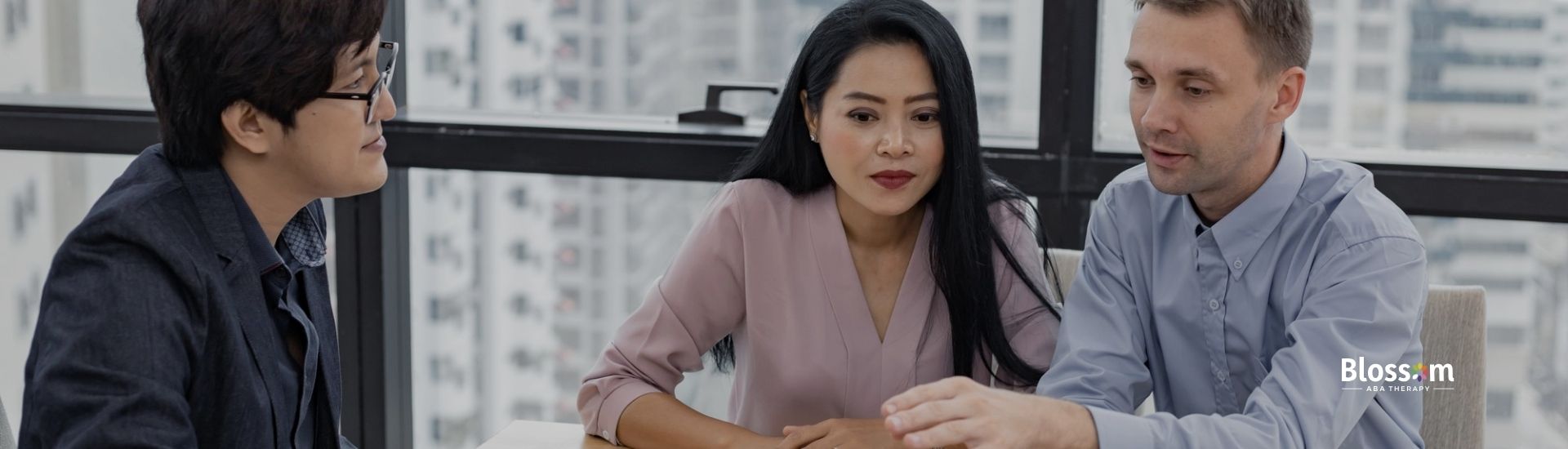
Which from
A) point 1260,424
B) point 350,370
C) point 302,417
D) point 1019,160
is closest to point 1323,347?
point 1260,424

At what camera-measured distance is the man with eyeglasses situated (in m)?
1.28

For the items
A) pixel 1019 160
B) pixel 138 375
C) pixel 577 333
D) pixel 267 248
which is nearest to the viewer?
pixel 138 375

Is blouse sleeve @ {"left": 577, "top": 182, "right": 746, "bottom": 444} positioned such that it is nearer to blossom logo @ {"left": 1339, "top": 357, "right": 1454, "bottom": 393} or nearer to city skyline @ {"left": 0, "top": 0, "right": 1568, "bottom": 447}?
city skyline @ {"left": 0, "top": 0, "right": 1568, "bottom": 447}

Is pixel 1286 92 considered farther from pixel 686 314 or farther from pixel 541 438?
pixel 541 438

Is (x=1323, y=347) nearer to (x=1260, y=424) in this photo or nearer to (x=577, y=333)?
(x=1260, y=424)

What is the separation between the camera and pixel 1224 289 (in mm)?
1747

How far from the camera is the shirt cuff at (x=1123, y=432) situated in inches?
61.7

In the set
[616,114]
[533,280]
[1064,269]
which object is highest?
[616,114]

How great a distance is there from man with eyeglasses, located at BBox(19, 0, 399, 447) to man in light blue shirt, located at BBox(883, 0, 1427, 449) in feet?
2.27

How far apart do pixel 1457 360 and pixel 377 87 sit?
144cm

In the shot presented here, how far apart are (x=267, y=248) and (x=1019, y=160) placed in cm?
136

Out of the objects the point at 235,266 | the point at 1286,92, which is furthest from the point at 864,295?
the point at 235,266

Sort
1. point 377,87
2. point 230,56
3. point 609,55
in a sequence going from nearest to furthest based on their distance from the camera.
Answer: point 230,56 < point 377,87 < point 609,55

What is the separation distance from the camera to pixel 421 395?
2922 mm
